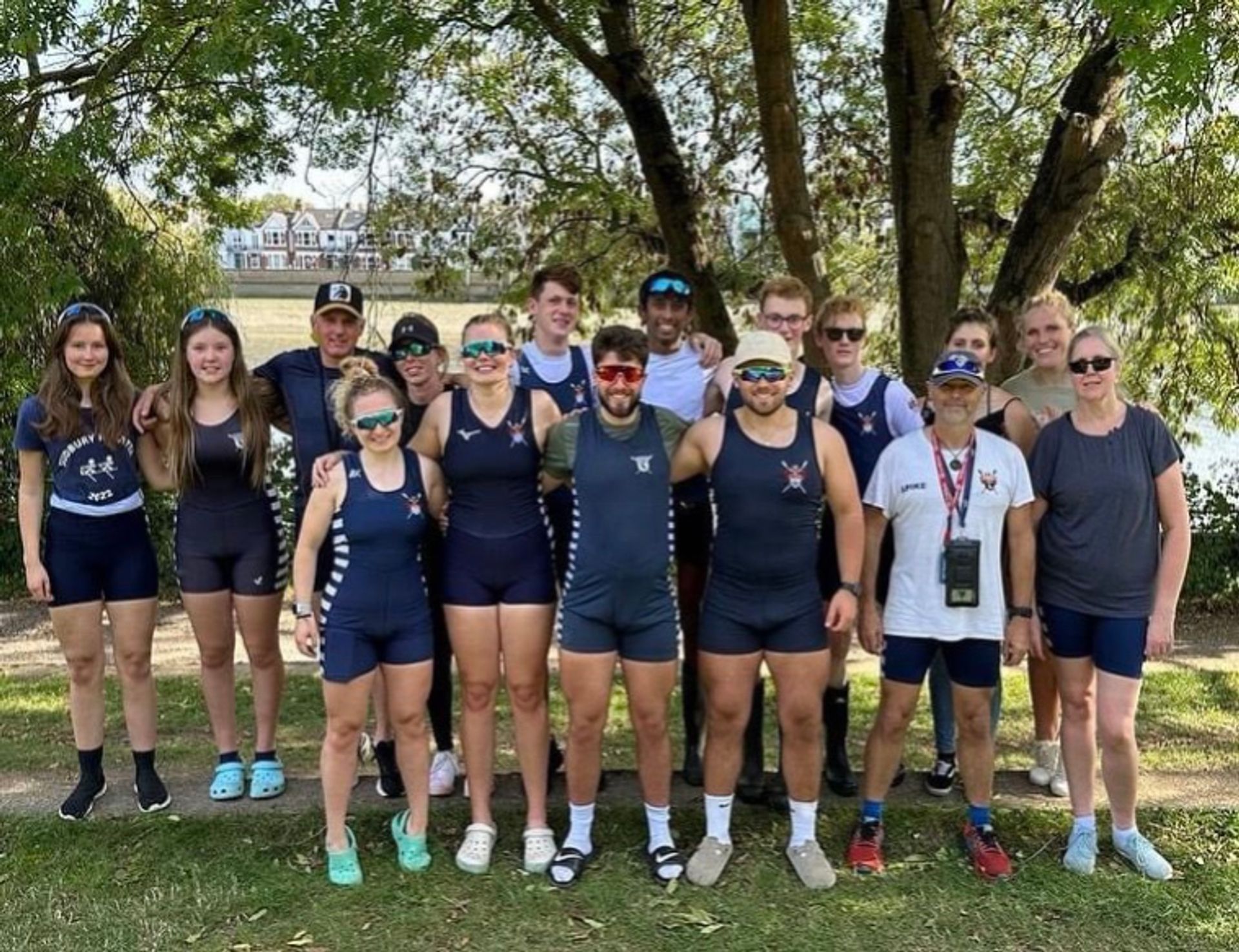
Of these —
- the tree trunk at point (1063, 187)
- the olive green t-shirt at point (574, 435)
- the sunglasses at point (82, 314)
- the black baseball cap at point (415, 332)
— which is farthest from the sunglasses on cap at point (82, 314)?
the tree trunk at point (1063, 187)

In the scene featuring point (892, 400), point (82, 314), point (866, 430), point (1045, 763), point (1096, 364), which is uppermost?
point (82, 314)

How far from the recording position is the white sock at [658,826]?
4.37 metres

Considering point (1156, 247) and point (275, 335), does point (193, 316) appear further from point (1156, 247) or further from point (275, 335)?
point (1156, 247)

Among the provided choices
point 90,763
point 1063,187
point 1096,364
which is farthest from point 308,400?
point 1063,187

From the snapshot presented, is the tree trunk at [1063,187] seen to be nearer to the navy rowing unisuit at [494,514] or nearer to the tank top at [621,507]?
the tank top at [621,507]

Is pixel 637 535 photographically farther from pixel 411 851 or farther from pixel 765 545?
pixel 411 851

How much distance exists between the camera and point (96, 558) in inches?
181

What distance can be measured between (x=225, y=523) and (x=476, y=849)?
1.58 m

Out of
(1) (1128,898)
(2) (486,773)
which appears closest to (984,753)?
(1) (1128,898)

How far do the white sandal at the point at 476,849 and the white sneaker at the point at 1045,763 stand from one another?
238cm

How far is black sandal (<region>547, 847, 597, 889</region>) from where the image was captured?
4254 millimetres

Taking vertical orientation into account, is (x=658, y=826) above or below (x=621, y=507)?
below

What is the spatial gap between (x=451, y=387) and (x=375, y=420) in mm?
640

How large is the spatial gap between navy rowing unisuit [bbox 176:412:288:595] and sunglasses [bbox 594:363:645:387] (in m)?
1.50
